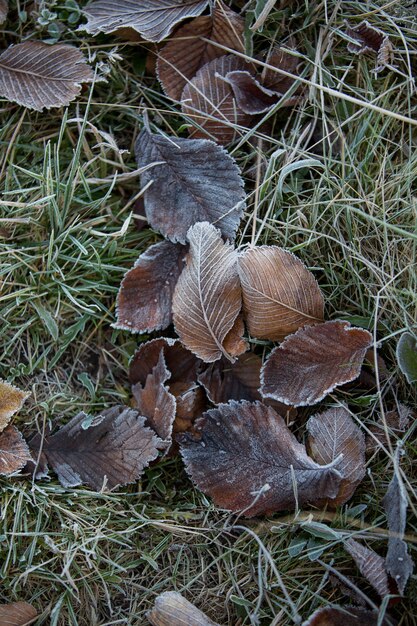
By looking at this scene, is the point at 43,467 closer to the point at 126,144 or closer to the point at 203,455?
the point at 203,455

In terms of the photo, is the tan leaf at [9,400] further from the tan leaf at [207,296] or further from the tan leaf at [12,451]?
the tan leaf at [207,296]

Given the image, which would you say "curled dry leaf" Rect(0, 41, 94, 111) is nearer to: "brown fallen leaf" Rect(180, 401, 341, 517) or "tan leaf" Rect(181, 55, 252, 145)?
"tan leaf" Rect(181, 55, 252, 145)

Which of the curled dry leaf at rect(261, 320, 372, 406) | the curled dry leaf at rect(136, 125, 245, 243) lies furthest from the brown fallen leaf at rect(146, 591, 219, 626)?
the curled dry leaf at rect(136, 125, 245, 243)

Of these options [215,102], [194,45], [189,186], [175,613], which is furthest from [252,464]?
[194,45]

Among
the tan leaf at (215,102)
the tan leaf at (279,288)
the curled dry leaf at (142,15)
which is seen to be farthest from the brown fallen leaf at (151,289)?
the curled dry leaf at (142,15)

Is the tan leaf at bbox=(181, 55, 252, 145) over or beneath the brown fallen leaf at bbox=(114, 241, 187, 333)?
over

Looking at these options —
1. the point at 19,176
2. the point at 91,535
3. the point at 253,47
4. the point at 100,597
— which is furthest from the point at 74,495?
the point at 253,47
